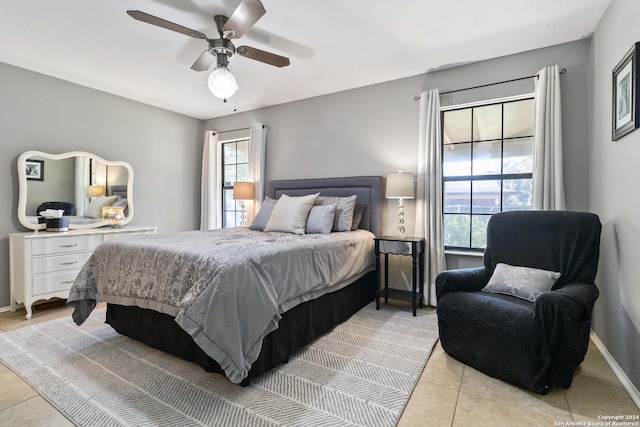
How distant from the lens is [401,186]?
10.9 ft

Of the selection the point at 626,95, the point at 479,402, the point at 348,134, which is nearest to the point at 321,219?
the point at 348,134

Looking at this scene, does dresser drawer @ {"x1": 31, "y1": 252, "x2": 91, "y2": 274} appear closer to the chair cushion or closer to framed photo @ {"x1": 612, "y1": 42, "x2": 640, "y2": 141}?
the chair cushion

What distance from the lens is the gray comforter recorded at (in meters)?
1.71

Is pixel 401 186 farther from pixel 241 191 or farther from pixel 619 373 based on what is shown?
pixel 241 191

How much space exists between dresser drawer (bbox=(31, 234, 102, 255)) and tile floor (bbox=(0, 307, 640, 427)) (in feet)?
4.93

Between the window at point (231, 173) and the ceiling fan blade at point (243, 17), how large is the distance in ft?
9.89

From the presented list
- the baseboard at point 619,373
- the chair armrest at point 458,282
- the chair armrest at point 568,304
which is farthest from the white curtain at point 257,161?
the baseboard at point 619,373

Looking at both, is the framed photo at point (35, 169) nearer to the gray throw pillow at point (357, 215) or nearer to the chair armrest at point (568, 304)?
the gray throw pillow at point (357, 215)

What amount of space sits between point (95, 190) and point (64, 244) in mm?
861

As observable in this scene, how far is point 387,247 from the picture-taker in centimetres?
328

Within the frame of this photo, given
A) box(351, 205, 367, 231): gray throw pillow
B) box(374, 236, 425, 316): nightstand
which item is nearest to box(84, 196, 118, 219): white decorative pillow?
box(351, 205, 367, 231): gray throw pillow

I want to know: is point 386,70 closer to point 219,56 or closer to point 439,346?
point 219,56

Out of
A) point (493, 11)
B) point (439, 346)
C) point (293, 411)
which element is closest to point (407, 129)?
point (493, 11)

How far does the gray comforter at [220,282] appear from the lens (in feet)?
5.61
